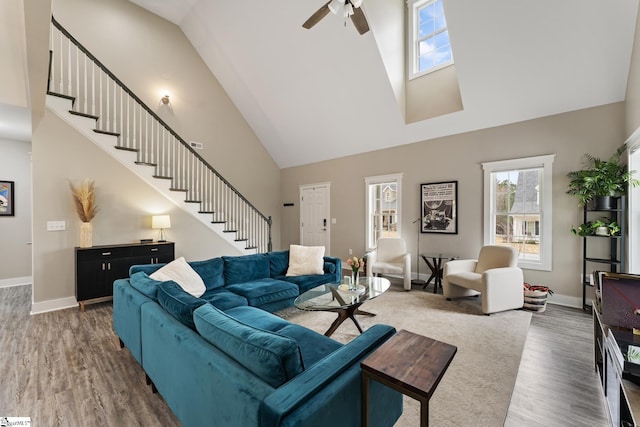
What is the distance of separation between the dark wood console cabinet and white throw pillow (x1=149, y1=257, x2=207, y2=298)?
190cm

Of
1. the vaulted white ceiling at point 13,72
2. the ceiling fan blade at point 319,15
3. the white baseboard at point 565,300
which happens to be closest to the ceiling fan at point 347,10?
the ceiling fan blade at point 319,15

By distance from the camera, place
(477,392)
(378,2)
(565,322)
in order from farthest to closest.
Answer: (378,2), (565,322), (477,392)

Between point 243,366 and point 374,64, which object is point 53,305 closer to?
point 243,366

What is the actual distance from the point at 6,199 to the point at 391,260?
7459mm

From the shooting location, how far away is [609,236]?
11.4 feet

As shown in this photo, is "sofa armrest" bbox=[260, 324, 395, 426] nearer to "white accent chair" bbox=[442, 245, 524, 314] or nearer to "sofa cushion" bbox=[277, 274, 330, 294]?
"sofa cushion" bbox=[277, 274, 330, 294]

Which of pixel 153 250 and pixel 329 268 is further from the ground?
pixel 153 250

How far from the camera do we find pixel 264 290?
3402 mm

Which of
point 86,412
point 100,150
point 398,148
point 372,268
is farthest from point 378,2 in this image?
point 86,412

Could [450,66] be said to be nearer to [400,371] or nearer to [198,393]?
[400,371]

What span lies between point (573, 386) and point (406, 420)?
146cm

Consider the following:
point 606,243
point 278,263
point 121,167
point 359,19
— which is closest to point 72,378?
point 278,263

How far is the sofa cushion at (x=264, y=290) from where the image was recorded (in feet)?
10.8

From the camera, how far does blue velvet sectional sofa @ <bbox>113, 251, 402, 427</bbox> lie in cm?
107
